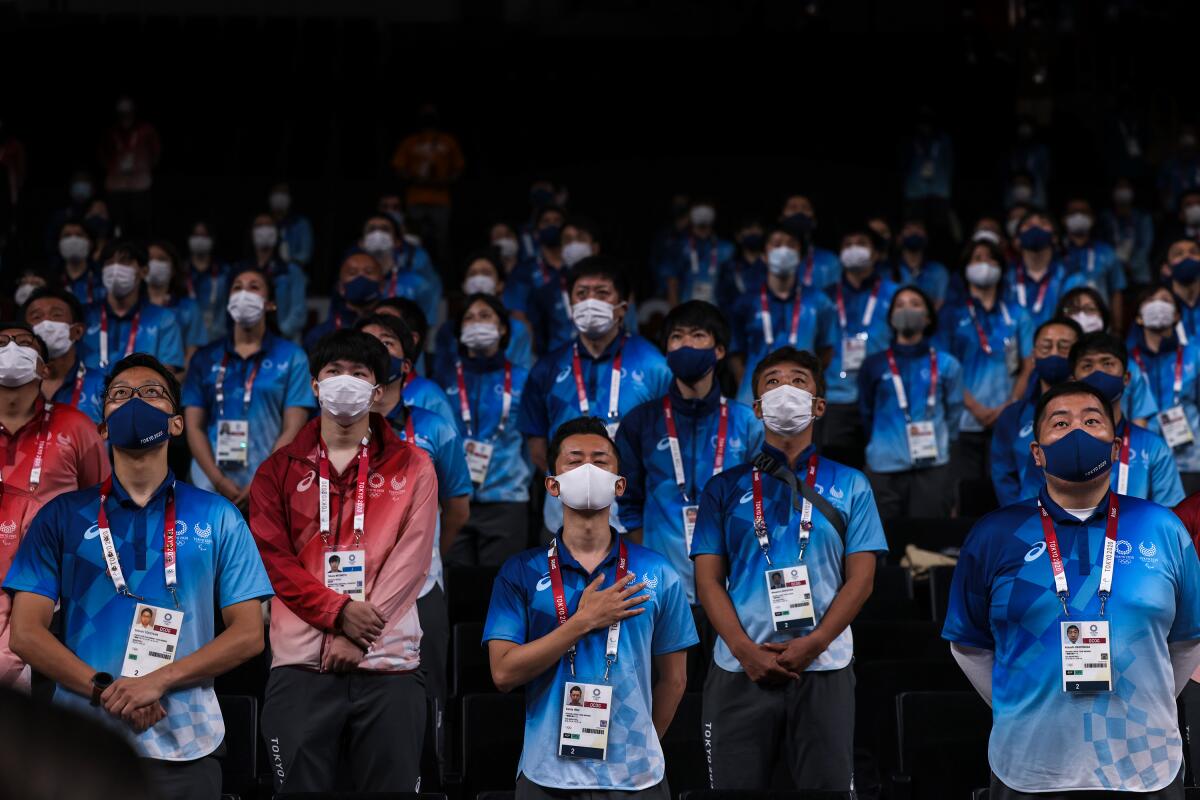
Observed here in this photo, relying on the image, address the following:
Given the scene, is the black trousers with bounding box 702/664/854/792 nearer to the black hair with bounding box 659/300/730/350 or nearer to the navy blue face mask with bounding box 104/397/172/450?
the black hair with bounding box 659/300/730/350

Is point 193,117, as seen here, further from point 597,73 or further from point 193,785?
point 193,785

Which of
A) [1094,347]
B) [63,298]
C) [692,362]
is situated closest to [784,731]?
[692,362]

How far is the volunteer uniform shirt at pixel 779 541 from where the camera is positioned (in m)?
4.90

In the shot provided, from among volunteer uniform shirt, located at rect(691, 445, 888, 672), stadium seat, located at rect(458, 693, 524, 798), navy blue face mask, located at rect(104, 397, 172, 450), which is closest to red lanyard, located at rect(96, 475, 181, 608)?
navy blue face mask, located at rect(104, 397, 172, 450)

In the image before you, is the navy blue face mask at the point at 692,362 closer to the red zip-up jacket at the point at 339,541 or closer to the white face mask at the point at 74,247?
the red zip-up jacket at the point at 339,541

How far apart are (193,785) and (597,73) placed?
14.4m

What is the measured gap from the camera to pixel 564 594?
14.3 ft

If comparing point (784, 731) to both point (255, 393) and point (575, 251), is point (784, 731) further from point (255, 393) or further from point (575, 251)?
point (575, 251)

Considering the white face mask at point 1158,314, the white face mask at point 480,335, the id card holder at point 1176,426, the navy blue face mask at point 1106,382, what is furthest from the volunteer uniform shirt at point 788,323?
the navy blue face mask at point 1106,382

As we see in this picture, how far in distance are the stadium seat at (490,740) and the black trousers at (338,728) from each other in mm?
226

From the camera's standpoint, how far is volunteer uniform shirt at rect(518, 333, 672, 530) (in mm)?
6598

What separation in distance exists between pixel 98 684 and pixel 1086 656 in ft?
8.62

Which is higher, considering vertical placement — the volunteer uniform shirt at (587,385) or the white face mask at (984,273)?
the white face mask at (984,273)

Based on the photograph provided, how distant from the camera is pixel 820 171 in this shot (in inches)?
677
